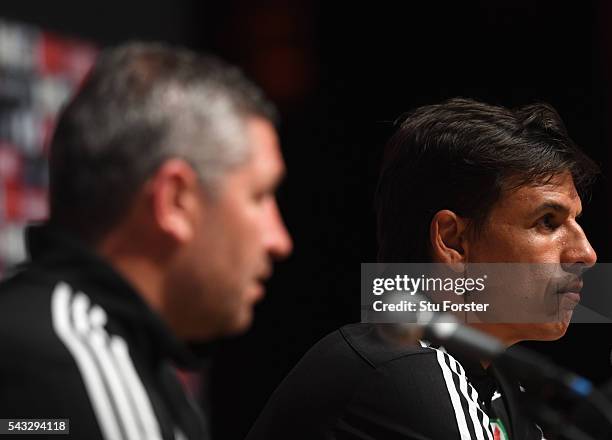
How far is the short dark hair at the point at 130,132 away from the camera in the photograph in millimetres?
1105

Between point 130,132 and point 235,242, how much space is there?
0.55 feet

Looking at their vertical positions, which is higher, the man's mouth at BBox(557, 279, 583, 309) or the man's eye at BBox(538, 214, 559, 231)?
the man's eye at BBox(538, 214, 559, 231)

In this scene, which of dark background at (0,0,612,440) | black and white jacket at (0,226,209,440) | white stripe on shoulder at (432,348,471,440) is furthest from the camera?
dark background at (0,0,612,440)

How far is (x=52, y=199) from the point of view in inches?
45.3

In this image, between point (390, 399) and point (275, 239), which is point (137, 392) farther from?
point (390, 399)

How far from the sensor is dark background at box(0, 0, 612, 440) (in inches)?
79.4

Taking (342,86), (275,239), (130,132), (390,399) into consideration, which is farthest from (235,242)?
(342,86)

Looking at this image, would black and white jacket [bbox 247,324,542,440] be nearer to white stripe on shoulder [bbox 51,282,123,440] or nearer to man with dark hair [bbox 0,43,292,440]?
man with dark hair [bbox 0,43,292,440]

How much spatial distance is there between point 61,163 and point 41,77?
7.77ft

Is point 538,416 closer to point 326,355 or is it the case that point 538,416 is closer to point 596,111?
point 326,355

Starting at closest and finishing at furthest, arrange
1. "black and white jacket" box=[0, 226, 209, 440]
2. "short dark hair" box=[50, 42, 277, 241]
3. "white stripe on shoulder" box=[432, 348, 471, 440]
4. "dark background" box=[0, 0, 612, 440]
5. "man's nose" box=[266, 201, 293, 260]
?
"black and white jacket" box=[0, 226, 209, 440] < "short dark hair" box=[50, 42, 277, 241] < "man's nose" box=[266, 201, 293, 260] < "white stripe on shoulder" box=[432, 348, 471, 440] < "dark background" box=[0, 0, 612, 440]

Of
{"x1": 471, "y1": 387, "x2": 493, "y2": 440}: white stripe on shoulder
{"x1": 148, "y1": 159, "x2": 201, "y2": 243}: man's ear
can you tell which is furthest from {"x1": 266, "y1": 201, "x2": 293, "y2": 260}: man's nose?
{"x1": 471, "y1": 387, "x2": 493, "y2": 440}: white stripe on shoulder

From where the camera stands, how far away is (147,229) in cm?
112

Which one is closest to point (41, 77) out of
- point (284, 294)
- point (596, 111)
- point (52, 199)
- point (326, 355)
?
point (284, 294)
